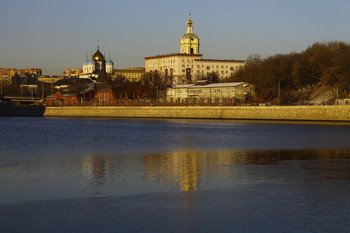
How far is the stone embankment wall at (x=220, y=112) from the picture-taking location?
73812 millimetres

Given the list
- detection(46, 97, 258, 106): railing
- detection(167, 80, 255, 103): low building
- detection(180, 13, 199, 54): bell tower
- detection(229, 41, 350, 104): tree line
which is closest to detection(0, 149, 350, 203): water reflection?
detection(229, 41, 350, 104): tree line

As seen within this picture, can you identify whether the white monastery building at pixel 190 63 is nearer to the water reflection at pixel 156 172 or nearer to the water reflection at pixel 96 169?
the water reflection at pixel 156 172

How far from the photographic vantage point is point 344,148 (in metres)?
35.5

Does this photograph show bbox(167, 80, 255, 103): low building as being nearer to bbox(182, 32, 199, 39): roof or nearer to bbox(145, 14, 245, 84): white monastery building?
bbox(145, 14, 245, 84): white monastery building

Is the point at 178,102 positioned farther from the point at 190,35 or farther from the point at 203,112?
the point at 190,35

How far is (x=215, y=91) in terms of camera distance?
115000mm

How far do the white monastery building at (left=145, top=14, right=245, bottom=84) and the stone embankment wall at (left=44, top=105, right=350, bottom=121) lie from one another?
60.2 m

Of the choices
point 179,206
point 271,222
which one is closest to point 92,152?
point 179,206

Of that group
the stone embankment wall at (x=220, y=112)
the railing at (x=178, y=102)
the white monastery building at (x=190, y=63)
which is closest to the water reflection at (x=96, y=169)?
the stone embankment wall at (x=220, y=112)

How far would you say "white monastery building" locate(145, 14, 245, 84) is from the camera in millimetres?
183250

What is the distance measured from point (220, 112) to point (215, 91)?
78.5 ft

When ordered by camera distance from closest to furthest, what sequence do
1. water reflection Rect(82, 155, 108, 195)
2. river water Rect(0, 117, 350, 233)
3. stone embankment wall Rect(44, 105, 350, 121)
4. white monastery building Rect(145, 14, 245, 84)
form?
river water Rect(0, 117, 350, 233) < water reflection Rect(82, 155, 108, 195) < stone embankment wall Rect(44, 105, 350, 121) < white monastery building Rect(145, 14, 245, 84)

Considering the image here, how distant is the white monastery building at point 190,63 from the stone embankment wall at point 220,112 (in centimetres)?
6022

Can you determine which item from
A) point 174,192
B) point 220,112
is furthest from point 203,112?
point 174,192
